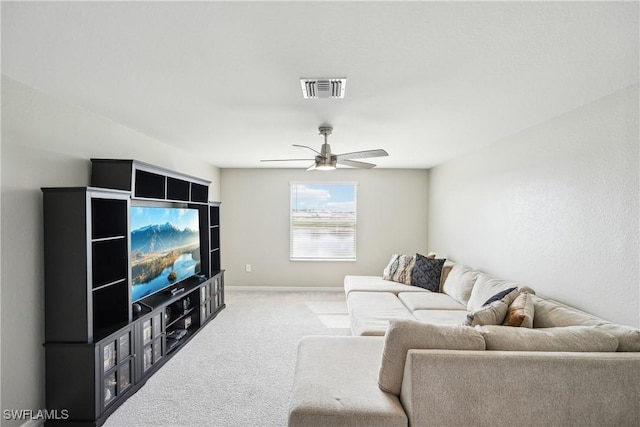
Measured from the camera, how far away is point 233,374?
3.03 meters

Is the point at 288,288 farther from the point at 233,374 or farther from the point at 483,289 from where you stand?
the point at 483,289

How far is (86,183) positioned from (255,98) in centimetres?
166

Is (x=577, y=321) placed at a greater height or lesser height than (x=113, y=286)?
lesser

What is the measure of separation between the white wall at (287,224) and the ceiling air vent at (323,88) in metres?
4.01

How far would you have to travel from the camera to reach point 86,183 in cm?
275

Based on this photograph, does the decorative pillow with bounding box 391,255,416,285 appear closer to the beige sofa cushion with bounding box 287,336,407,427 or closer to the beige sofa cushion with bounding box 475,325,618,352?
the beige sofa cushion with bounding box 287,336,407,427

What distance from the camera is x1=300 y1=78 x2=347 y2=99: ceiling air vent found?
6.70 feet

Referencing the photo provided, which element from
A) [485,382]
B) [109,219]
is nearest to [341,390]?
[485,382]

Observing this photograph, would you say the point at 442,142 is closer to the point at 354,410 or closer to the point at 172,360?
the point at 354,410

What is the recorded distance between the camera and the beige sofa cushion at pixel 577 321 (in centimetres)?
178

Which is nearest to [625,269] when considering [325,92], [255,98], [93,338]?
[325,92]

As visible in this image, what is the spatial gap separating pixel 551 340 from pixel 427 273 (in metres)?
2.84

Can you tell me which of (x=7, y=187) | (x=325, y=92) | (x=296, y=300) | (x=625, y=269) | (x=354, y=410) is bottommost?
(x=296, y=300)

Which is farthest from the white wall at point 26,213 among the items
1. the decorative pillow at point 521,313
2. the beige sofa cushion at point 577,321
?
the beige sofa cushion at point 577,321
